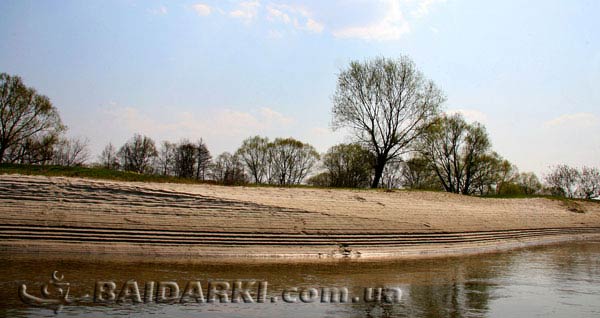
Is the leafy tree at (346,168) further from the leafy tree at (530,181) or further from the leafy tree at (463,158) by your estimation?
the leafy tree at (530,181)

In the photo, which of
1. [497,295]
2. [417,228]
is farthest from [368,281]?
[417,228]

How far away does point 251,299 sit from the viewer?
948 centimetres

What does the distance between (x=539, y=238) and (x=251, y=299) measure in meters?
24.3

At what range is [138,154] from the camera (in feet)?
Answer: 202

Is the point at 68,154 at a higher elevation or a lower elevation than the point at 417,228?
higher

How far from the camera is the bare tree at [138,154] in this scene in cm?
6053

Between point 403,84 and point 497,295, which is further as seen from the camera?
point 403,84

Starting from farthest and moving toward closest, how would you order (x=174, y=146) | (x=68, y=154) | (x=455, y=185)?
(x=174, y=146)
(x=455, y=185)
(x=68, y=154)

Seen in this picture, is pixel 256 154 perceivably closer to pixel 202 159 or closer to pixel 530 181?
pixel 202 159

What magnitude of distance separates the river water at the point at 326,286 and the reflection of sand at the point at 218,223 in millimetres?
2230

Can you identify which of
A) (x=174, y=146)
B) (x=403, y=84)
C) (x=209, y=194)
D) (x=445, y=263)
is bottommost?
(x=445, y=263)

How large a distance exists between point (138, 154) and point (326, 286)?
5450cm

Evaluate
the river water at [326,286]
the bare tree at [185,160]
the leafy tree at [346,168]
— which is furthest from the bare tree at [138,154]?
the river water at [326,286]

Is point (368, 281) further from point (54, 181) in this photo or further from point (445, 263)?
point (54, 181)
